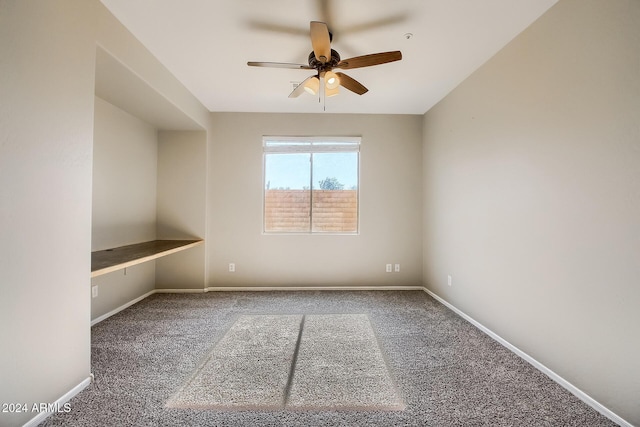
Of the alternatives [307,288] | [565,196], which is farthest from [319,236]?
[565,196]

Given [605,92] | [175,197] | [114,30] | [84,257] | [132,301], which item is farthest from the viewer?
[175,197]

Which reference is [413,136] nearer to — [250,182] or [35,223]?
[250,182]

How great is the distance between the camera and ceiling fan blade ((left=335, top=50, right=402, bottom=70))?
6.20 ft

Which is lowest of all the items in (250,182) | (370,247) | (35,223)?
(370,247)

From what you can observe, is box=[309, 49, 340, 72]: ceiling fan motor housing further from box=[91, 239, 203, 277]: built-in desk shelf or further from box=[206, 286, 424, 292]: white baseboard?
box=[206, 286, 424, 292]: white baseboard

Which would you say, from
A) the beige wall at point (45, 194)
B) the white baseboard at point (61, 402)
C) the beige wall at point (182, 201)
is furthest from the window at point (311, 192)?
the white baseboard at point (61, 402)

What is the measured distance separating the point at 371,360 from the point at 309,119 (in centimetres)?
317

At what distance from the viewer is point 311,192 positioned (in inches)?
153

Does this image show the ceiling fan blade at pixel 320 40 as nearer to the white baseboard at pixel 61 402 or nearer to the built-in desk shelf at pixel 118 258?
the built-in desk shelf at pixel 118 258

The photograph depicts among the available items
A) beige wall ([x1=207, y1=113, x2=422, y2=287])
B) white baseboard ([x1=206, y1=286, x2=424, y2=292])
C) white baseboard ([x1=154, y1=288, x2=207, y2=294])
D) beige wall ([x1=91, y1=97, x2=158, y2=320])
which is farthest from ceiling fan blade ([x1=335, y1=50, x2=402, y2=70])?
white baseboard ([x1=154, y1=288, x2=207, y2=294])

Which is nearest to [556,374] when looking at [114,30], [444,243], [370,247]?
[444,243]

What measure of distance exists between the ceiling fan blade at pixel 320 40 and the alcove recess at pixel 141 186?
5.01 feet

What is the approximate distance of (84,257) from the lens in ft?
5.40

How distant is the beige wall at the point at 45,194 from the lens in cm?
125
